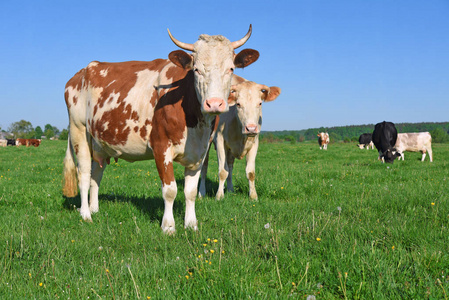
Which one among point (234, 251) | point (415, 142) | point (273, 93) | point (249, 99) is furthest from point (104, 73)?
point (415, 142)

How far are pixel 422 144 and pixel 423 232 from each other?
2008cm

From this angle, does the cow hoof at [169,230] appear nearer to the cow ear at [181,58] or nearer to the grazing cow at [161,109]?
the grazing cow at [161,109]

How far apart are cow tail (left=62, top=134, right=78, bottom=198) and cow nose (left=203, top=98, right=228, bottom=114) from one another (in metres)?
3.87

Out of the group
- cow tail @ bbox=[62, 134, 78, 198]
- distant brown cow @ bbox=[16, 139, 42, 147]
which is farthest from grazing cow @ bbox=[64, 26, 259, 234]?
distant brown cow @ bbox=[16, 139, 42, 147]

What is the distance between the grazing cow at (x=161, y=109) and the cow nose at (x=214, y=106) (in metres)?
0.01

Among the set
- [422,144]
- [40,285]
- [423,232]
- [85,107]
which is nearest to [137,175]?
[85,107]

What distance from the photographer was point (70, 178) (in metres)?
6.46

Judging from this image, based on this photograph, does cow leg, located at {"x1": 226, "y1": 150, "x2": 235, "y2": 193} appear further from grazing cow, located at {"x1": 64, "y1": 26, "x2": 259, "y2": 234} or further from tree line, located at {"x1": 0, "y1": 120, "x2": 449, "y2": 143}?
tree line, located at {"x1": 0, "y1": 120, "x2": 449, "y2": 143}

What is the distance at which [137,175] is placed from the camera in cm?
1048

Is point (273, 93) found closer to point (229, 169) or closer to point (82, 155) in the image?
point (229, 169)

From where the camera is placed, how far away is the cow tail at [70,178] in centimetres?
639

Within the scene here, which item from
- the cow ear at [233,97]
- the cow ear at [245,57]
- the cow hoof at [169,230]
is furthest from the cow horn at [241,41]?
the cow hoof at [169,230]

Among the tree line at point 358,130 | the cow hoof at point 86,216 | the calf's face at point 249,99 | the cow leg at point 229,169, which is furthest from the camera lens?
the tree line at point 358,130

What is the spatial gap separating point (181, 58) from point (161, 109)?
0.82 m
